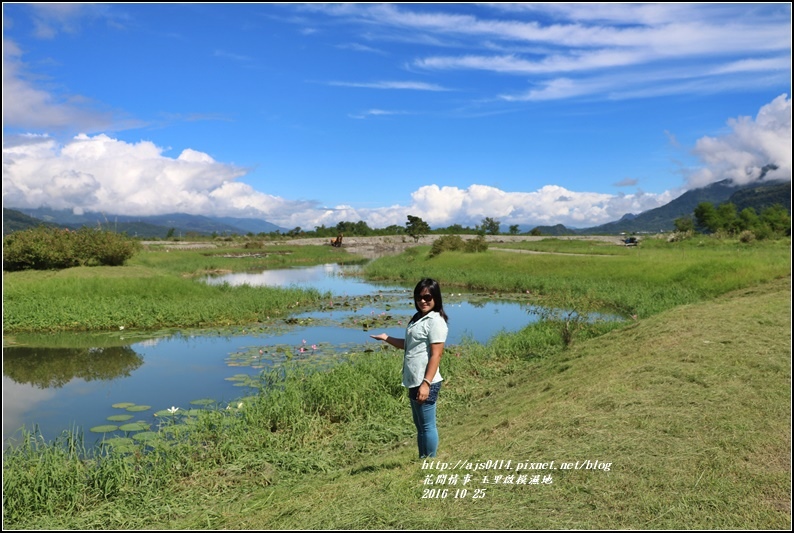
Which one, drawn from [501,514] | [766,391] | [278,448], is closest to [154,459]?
[278,448]

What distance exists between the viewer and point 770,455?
4770 millimetres

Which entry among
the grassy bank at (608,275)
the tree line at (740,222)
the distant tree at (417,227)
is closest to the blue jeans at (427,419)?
the grassy bank at (608,275)

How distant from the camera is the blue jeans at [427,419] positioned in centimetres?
509

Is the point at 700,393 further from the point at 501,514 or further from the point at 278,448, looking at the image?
the point at 278,448

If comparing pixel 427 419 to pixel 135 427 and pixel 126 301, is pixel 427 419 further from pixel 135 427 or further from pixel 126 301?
pixel 126 301

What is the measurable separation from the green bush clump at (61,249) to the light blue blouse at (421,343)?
20666 millimetres

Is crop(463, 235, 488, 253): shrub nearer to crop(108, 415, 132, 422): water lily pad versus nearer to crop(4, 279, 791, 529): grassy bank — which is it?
crop(4, 279, 791, 529): grassy bank

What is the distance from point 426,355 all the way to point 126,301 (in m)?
16.6

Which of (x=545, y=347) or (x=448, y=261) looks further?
(x=448, y=261)

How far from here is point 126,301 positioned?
18.4 m

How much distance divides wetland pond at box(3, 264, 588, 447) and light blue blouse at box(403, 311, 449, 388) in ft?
15.8

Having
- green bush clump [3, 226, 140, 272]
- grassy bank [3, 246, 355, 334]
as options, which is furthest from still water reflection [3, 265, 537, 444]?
green bush clump [3, 226, 140, 272]

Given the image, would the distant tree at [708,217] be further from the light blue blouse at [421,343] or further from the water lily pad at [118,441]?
the water lily pad at [118,441]

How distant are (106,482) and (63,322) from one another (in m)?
12.8
